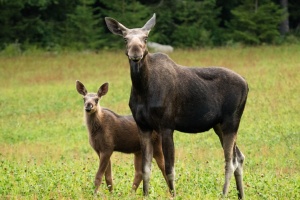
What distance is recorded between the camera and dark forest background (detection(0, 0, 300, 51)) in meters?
48.7

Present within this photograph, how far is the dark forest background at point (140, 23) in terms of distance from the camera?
48656mm

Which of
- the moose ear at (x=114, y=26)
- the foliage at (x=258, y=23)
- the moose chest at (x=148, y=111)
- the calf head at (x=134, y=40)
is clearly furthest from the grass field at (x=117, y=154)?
the foliage at (x=258, y=23)

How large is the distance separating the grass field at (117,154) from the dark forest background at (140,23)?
461 cm

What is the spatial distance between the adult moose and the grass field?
67 centimetres

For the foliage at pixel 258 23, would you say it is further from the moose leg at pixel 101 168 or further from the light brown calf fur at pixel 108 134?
the moose leg at pixel 101 168

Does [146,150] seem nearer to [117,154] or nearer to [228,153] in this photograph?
[228,153]

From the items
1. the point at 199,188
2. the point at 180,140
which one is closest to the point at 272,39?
the point at 180,140

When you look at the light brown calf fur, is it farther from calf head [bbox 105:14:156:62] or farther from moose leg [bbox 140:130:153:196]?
calf head [bbox 105:14:156:62]

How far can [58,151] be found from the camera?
62.6 ft

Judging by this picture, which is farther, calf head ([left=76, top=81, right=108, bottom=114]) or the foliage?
the foliage

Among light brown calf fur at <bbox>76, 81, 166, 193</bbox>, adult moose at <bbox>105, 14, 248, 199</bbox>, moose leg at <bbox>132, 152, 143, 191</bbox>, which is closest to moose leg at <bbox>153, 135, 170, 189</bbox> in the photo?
light brown calf fur at <bbox>76, 81, 166, 193</bbox>

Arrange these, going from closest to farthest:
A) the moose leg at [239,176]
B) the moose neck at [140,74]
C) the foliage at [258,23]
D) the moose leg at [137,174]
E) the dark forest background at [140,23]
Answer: the moose neck at [140,74] → the moose leg at [239,176] → the moose leg at [137,174] → the foliage at [258,23] → the dark forest background at [140,23]

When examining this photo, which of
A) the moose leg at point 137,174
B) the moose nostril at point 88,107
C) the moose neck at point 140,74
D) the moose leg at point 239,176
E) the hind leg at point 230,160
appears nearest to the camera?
the moose neck at point 140,74

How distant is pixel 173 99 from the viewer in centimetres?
1042
